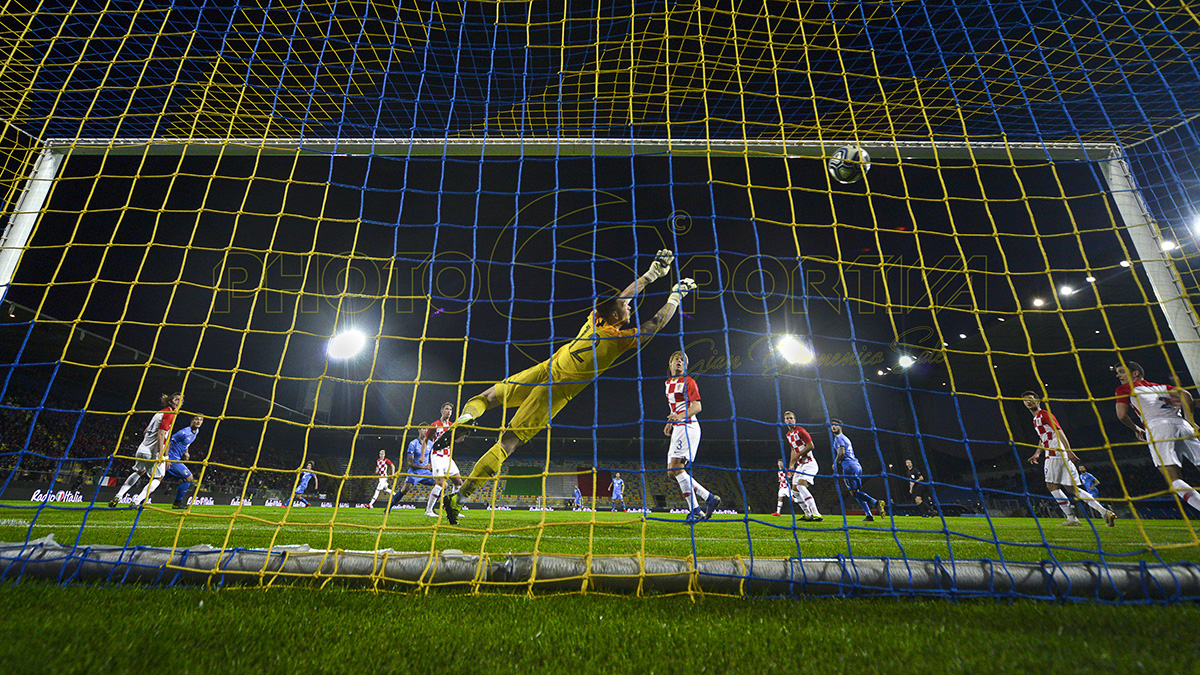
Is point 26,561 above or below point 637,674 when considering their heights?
above

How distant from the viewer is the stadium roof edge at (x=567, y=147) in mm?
4914

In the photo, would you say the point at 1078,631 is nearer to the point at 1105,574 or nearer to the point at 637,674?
the point at 1105,574

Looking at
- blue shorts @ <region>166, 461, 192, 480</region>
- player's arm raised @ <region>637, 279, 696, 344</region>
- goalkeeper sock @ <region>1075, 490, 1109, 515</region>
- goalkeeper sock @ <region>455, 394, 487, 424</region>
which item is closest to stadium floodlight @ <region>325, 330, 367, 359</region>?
blue shorts @ <region>166, 461, 192, 480</region>

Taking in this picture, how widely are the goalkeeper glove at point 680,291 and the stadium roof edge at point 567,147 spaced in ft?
4.05

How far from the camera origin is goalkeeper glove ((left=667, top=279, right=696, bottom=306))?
4801 mm

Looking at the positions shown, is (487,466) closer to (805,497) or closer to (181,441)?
(805,497)

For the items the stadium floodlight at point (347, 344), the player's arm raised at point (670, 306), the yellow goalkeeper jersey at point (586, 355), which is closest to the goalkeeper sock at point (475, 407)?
the yellow goalkeeper jersey at point (586, 355)

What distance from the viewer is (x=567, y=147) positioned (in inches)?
211

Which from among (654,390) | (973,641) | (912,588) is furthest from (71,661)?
(654,390)

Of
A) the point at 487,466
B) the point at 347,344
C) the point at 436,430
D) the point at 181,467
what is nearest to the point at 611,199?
the point at 436,430

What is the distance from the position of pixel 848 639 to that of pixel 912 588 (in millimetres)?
882

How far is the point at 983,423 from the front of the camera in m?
21.1

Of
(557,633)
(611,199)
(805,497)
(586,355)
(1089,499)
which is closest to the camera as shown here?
(557,633)

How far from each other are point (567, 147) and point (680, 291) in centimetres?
199
